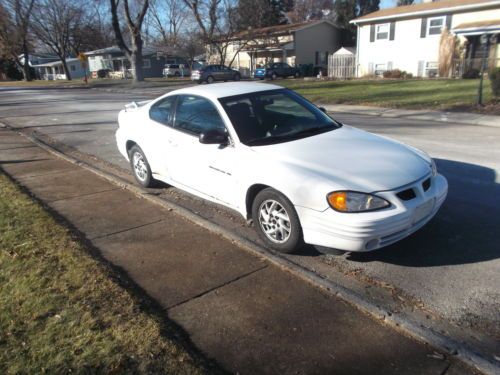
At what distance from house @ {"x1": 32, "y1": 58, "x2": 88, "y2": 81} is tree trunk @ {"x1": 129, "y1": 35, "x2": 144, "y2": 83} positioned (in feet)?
137

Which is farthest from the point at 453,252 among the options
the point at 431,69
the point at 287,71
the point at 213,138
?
the point at 287,71

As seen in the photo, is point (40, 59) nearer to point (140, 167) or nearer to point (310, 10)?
point (310, 10)

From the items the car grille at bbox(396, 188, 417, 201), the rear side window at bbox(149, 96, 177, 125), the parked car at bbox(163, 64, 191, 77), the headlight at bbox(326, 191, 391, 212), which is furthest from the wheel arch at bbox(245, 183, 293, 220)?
the parked car at bbox(163, 64, 191, 77)

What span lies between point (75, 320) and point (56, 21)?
6210cm

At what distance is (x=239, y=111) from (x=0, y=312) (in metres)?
2.93

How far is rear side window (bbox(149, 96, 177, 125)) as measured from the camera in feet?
18.5

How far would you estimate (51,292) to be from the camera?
3.46 m

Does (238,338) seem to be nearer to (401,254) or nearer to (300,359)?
(300,359)

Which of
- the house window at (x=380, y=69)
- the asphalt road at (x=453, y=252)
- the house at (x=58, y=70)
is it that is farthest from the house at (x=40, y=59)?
the asphalt road at (x=453, y=252)

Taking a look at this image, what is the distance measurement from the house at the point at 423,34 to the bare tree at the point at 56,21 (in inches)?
1558

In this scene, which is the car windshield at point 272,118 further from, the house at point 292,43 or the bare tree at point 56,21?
the bare tree at point 56,21

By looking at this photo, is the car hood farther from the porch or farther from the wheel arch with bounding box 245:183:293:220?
the porch

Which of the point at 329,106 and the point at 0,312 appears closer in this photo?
the point at 0,312

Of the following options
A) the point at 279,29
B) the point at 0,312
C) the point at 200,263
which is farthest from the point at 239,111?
the point at 279,29
